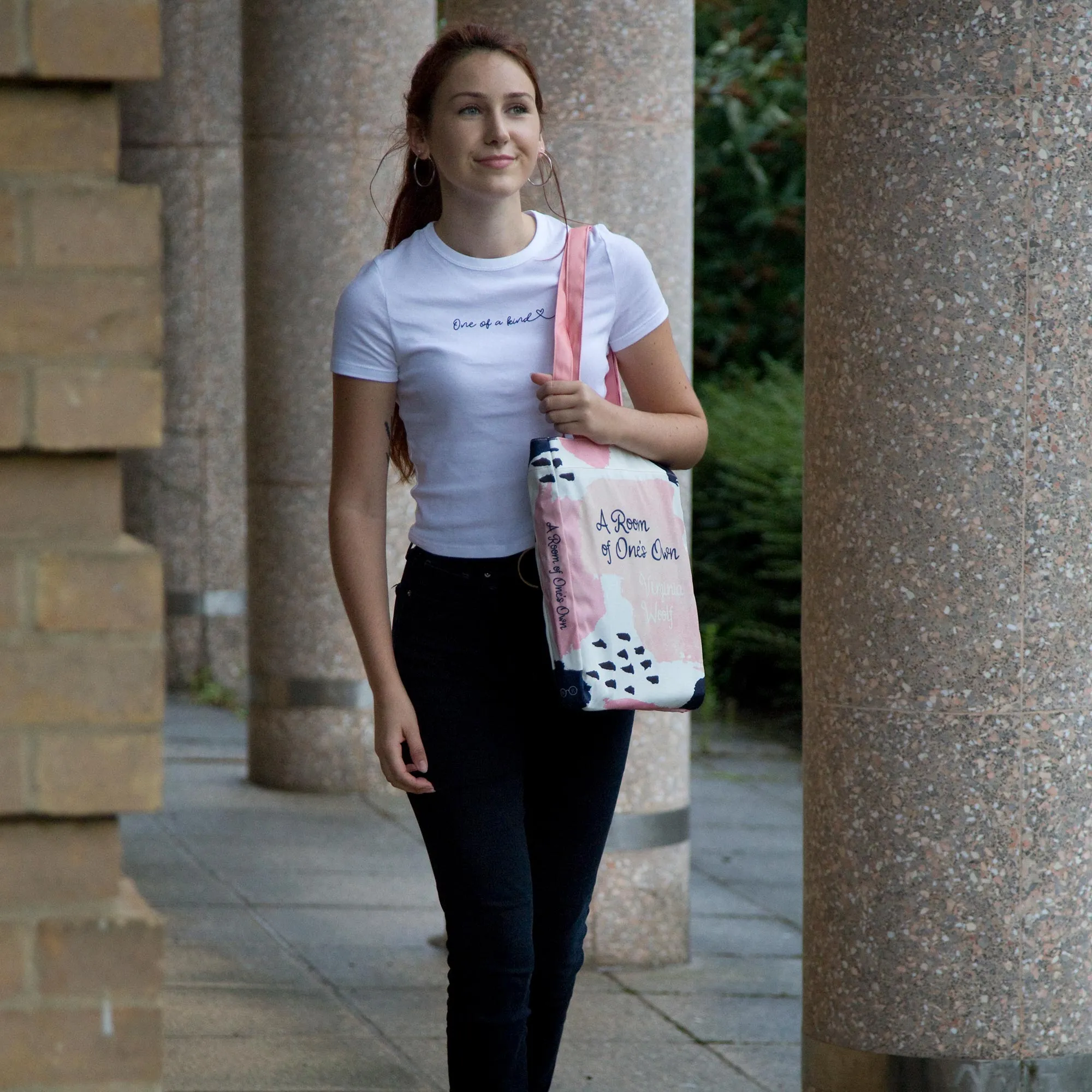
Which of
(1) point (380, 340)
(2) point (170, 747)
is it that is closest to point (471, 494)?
(1) point (380, 340)

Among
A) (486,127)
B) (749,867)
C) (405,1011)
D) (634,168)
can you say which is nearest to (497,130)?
(486,127)

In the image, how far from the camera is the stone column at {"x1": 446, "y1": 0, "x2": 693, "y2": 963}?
178 inches

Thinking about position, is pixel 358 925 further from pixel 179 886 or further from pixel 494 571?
pixel 494 571

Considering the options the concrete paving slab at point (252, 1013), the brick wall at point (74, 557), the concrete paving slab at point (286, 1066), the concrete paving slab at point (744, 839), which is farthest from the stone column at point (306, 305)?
the brick wall at point (74, 557)

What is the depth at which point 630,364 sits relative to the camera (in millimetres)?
3016

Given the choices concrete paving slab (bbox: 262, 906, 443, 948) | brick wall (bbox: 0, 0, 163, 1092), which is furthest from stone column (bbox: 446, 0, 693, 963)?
brick wall (bbox: 0, 0, 163, 1092)

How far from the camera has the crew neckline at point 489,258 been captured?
2883 mm

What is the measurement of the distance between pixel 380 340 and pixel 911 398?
0.93 metres

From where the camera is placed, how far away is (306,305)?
7031 mm

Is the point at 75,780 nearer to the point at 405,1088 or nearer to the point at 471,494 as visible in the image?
the point at 471,494

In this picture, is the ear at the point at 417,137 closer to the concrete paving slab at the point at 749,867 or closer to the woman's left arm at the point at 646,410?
the woman's left arm at the point at 646,410

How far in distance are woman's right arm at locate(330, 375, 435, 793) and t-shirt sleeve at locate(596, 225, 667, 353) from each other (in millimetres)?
381

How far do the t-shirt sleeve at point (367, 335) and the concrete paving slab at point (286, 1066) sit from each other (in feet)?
5.90

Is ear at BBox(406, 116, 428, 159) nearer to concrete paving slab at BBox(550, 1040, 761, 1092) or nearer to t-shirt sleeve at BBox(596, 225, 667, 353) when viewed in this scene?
t-shirt sleeve at BBox(596, 225, 667, 353)
